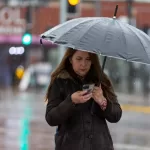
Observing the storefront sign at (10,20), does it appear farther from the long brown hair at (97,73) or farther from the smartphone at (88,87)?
the smartphone at (88,87)

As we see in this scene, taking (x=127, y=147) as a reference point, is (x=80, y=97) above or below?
above

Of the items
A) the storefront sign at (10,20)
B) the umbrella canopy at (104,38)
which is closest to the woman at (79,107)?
the umbrella canopy at (104,38)

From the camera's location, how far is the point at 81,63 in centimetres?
450

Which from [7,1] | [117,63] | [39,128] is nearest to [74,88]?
[39,128]

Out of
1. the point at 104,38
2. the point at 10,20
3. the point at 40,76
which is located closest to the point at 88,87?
the point at 104,38

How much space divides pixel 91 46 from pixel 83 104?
1.45 feet

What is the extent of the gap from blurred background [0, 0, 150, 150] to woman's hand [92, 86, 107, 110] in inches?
155

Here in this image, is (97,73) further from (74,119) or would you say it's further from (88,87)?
(74,119)

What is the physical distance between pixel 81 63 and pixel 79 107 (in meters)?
0.34

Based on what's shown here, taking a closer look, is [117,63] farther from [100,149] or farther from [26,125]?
[100,149]

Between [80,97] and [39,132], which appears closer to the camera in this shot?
[80,97]

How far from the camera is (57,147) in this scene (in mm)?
4500

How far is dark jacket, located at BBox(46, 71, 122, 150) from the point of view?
4.42m

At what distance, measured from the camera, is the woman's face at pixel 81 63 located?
451cm
